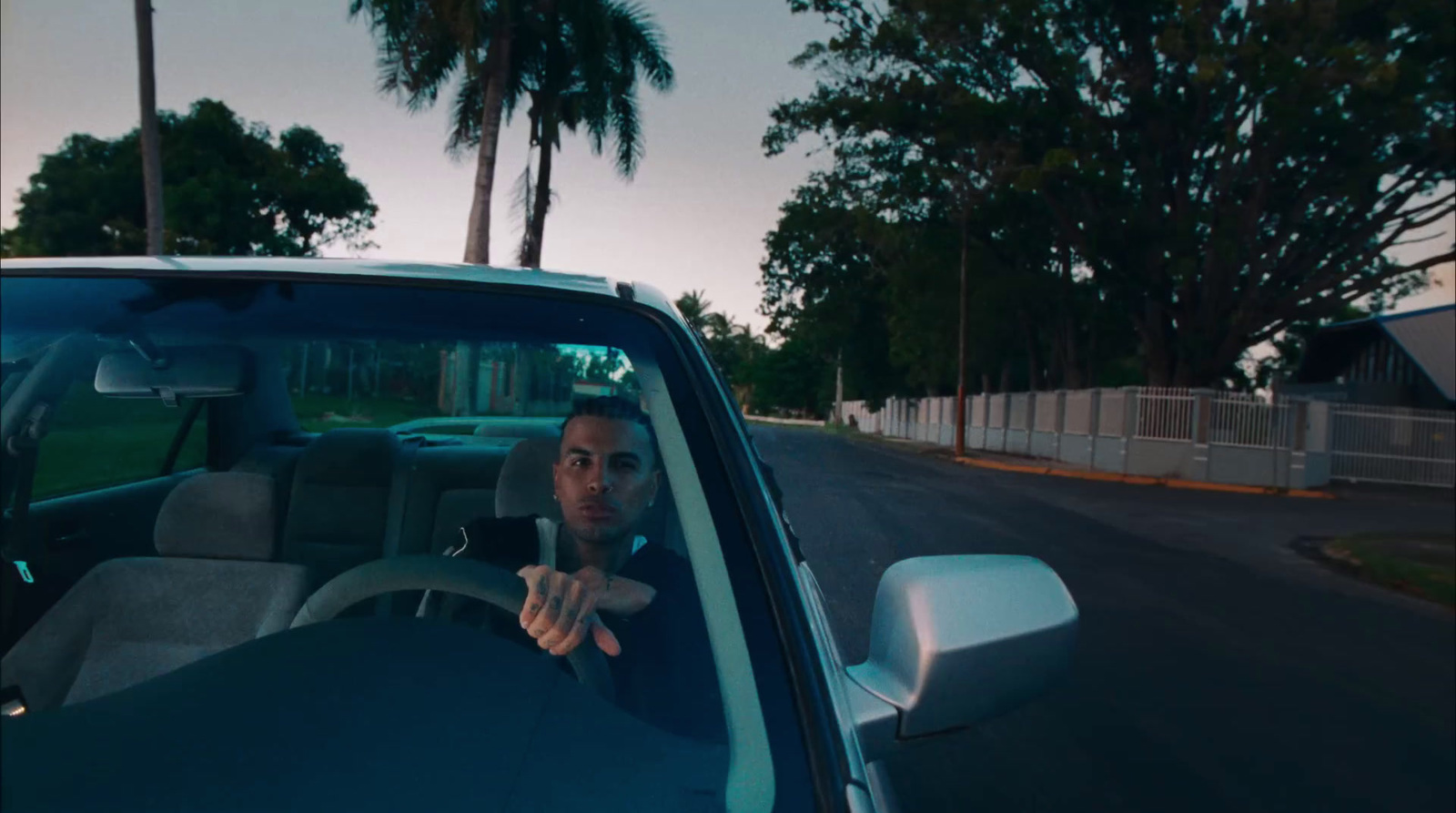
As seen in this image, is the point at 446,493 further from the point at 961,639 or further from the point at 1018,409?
the point at 1018,409

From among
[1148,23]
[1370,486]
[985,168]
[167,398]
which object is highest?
[1148,23]

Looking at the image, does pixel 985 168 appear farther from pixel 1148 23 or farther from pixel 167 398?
pixel 167 398

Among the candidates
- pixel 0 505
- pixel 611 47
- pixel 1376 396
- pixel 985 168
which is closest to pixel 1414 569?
pixel 0 505

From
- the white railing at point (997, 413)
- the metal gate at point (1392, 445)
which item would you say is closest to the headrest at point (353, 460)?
the metal gate at point (1392, 445)

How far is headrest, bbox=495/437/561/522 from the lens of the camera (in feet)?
6.21

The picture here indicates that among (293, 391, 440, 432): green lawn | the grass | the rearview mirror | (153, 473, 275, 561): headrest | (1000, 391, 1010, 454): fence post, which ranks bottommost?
the grass

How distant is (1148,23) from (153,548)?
1054 inches

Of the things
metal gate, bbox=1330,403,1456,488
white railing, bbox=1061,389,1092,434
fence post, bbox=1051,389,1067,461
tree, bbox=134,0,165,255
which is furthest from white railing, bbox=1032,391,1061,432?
tree, bbox=134,0,165,255

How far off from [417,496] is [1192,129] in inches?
1051

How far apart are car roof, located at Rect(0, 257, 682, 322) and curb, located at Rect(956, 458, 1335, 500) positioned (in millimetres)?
23797

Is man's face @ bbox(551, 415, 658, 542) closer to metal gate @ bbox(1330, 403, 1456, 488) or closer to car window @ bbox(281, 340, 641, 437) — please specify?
car window @ bbox(281, 340, 641, 437)

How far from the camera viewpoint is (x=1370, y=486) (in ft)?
88.7

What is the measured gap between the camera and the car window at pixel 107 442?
1.95 meters

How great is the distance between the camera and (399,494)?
205cm
